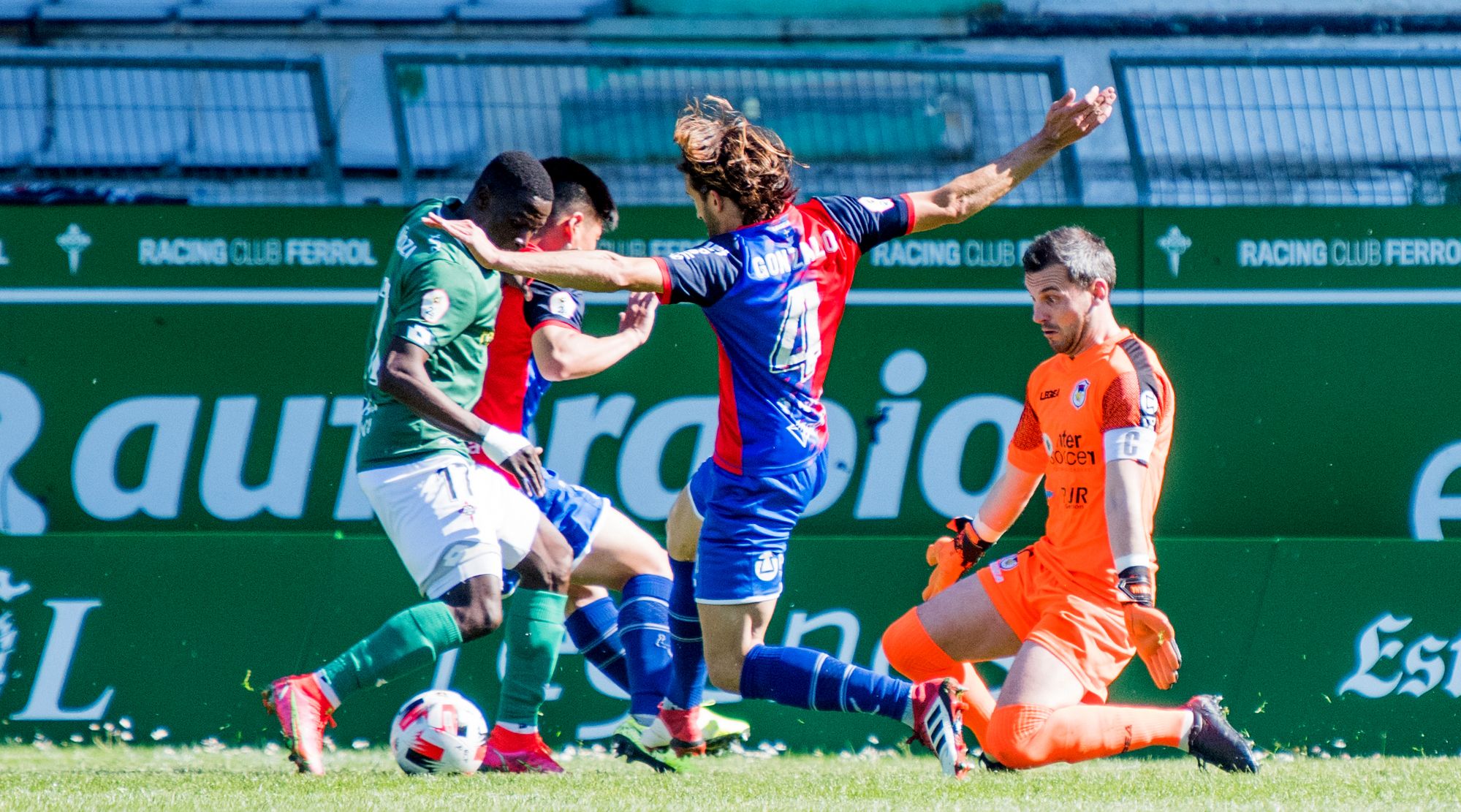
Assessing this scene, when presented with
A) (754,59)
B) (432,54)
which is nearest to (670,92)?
(754,59)

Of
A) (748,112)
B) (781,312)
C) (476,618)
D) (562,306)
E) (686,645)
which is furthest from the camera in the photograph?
(748,112)

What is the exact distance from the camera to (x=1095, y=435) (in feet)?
16.3

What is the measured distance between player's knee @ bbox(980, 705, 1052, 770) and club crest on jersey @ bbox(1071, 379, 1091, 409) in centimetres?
94

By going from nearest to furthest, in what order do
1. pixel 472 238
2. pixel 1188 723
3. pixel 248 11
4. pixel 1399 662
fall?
1. pixel 472 238
2. pixel 1188 723
3. pixel 1399 662
4. pixel 248 11

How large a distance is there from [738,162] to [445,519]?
4.91ft

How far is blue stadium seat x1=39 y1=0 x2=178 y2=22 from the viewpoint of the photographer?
1064 cm

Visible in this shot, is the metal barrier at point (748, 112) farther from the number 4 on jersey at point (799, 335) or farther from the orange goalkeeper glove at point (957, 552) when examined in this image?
the number 4 on jersey at point (799, 335)

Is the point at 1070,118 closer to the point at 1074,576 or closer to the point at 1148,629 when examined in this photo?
the point at 1074,576

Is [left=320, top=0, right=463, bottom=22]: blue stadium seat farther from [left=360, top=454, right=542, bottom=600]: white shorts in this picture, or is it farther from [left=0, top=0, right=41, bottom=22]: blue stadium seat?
[left=360, top=454, right=542, bottom=600]: white shorts

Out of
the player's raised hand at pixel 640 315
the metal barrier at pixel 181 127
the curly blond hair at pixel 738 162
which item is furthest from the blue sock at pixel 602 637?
the metal barrier at pixel 181 127

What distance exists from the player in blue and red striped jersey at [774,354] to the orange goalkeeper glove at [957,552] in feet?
2.50

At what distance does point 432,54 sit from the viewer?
7371mm

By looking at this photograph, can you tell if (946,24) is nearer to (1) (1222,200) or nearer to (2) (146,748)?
(1) (1222,200)

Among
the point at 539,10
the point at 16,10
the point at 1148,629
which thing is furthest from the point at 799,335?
the point at 16,10
